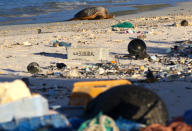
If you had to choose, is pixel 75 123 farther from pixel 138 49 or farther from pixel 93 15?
pixel 93 15

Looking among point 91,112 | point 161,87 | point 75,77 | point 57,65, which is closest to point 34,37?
point 57,65

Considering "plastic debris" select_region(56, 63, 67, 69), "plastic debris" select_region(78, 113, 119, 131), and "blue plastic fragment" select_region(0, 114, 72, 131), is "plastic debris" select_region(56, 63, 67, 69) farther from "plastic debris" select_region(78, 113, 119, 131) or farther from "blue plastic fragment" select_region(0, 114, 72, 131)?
"plastic debris" select_region(78, 113, 119, 131)

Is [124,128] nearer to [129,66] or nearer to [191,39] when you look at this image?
[129,66]

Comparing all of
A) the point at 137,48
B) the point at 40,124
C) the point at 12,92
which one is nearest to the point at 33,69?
the point at 137,48

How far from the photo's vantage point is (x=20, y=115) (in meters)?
4.73

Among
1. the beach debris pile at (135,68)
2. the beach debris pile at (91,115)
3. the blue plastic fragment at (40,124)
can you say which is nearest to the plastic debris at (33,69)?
the beach debris pile at (135,68)

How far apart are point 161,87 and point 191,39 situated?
594 centimetres

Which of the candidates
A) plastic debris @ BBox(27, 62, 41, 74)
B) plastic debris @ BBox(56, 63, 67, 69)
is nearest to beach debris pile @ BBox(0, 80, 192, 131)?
plastic debris @ BBox(27, 62, 41, 74)

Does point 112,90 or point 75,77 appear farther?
point 75,77

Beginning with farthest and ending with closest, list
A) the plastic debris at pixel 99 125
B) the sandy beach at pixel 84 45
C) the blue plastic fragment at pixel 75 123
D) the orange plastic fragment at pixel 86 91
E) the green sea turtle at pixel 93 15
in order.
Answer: the green sea turtle at pixel 93 15 < the sandy beach at pixel 84 45 < the orange plastic fragment at pixel 86 91 < the blue plastic fragment at pixel 75 123 < the plastic debris at pixel 99 125

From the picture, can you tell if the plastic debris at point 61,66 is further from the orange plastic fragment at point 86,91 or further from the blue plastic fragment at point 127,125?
the blue plastic fragment at point 127,125

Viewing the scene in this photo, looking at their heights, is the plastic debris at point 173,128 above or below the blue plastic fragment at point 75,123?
above

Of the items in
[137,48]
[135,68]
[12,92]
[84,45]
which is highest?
[12,92]

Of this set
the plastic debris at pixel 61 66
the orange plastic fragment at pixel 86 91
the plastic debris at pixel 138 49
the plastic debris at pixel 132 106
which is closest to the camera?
the plastic debris at pixel 132 106
